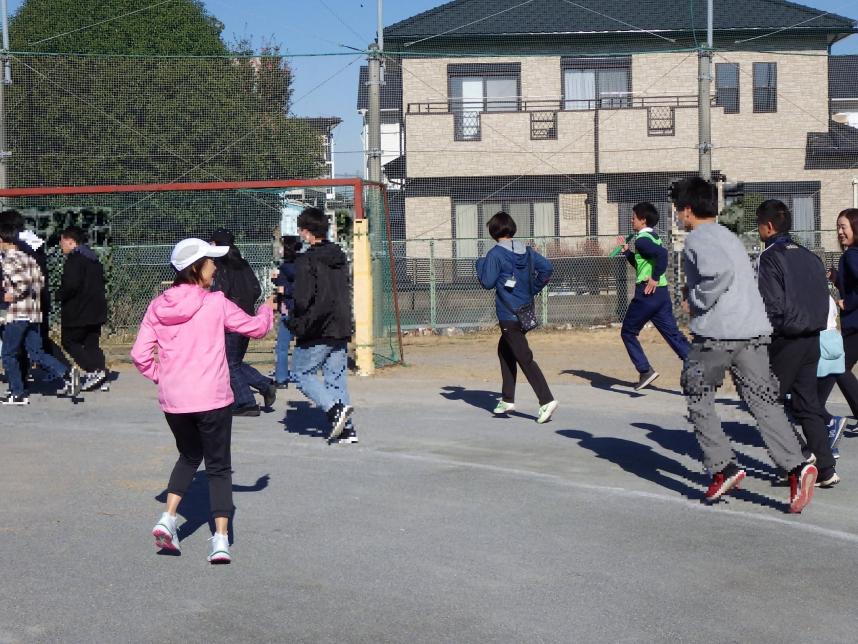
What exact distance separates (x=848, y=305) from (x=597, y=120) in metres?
20.1

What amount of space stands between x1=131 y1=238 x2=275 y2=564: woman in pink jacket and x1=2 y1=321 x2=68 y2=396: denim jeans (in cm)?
588

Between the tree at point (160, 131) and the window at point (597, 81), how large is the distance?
7.25 meters

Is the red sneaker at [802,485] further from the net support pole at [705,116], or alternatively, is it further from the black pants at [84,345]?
the net support pole at [705,116]

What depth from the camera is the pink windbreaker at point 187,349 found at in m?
6.24

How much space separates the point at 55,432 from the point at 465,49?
21501 mm

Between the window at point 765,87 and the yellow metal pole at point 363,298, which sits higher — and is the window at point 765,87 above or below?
above

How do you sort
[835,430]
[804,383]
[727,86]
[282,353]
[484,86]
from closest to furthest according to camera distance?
[804,383] < [835,430] < [282,353] < [727,86] < [484,86]

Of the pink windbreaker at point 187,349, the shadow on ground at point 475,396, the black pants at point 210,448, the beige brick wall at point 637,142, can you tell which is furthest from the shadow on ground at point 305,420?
the beige brick wall at point 637,142

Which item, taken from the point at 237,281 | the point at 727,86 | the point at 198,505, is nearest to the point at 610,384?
the point at 237,281

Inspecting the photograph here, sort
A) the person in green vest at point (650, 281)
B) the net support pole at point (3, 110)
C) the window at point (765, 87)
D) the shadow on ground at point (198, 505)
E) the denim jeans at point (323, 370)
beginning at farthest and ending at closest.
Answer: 1. the window at point (765, 87)
2. the net support pole at point (3, 110)
3. the person in green vest at point (650, 281)
4. the denim jeans at point (323, 370)
5. the shadow on ground at point (198, 505)

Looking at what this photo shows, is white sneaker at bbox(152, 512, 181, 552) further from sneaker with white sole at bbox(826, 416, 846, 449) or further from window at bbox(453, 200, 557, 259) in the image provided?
window at bbox(453, 200, 557, 259)

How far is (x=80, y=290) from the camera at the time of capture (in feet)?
41.0

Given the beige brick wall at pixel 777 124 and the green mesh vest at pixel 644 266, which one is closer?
the green mesh vest at pixel 644 266

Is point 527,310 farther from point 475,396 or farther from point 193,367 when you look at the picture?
point 193,367
